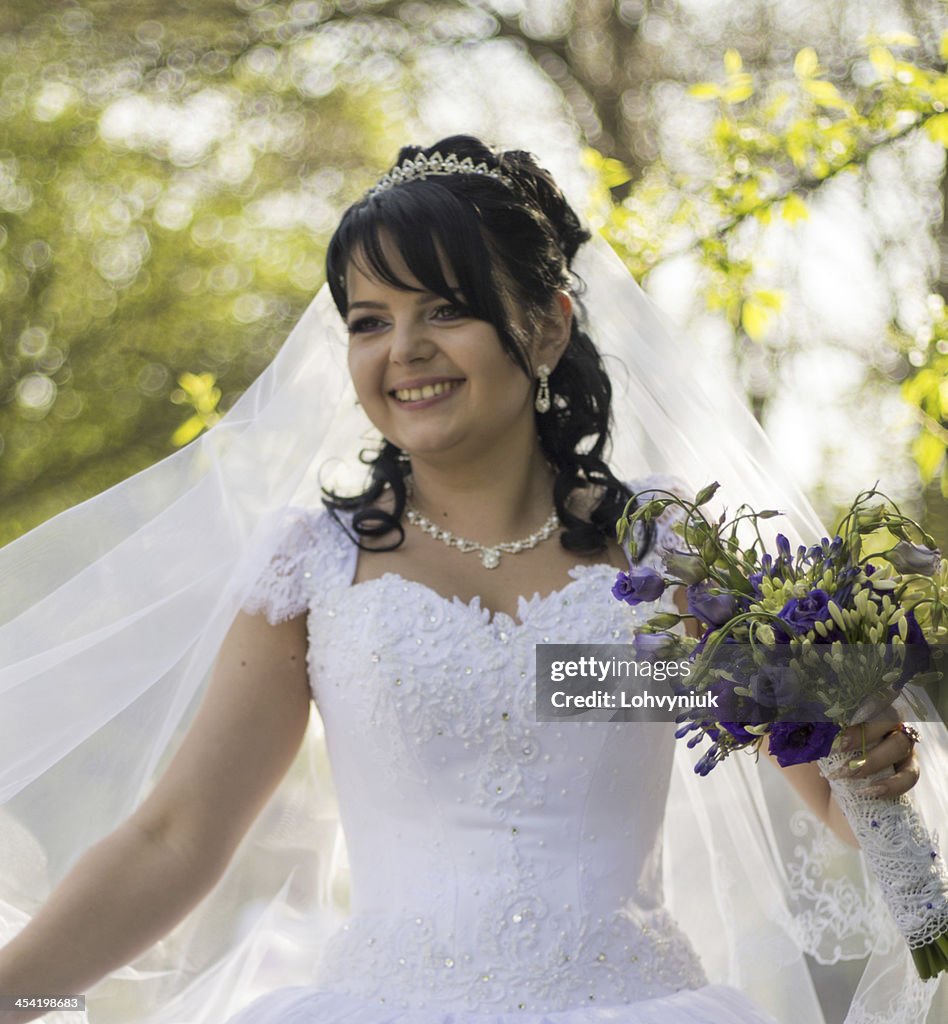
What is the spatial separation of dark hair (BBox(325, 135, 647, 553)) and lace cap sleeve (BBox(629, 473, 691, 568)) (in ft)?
0.16

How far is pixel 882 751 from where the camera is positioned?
4.91ft

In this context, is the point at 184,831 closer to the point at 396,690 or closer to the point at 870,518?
the point at 396,690

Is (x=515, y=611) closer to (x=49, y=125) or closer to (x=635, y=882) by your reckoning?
(x=635, y=882)

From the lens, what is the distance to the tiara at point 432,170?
218 centimetres

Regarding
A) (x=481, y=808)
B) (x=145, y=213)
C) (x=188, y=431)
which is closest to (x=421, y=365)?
(x=481, y=808)

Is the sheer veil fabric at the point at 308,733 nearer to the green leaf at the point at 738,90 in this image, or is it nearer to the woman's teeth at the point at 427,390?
the woman's teeth at the point at 427,390

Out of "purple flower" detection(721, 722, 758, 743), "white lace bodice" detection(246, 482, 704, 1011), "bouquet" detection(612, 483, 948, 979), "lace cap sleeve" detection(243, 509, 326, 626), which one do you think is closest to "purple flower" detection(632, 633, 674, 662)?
"bouquet" detection(612, 483, 948, 979)

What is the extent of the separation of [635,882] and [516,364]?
0.86 m

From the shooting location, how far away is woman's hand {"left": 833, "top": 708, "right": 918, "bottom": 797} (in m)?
1.48

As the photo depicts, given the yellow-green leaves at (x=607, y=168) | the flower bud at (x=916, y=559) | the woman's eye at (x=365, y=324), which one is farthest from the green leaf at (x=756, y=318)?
the flower bud at (x=916, y=559)

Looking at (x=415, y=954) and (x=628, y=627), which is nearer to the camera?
(x=415, y=954)

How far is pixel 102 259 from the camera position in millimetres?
8406

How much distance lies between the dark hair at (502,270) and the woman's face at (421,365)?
0.09 feet

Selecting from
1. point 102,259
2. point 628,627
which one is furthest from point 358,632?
point 102,259
